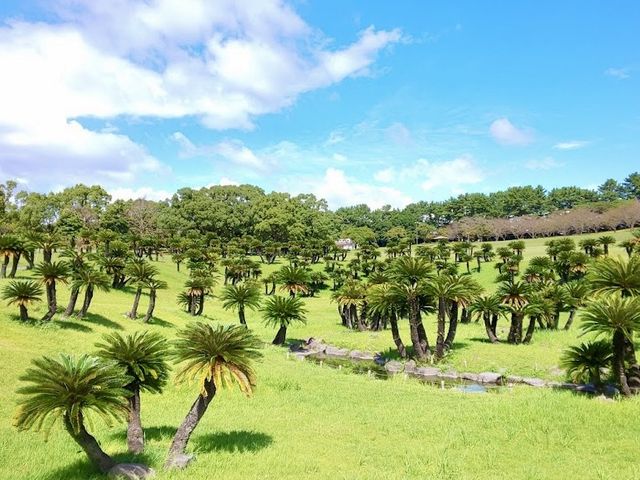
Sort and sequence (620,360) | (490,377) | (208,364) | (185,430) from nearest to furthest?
(185,430), (208,364), (620,360), (490,377)

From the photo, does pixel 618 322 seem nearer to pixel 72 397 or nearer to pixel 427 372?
pixel 427 372

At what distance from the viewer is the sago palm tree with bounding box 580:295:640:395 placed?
24250 millimetres

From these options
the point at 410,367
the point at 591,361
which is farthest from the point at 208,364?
the point at 410,367

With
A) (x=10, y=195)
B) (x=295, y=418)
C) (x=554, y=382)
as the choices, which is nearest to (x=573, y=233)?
(x=554, y=382)

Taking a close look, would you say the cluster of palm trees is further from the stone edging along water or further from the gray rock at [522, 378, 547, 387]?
the gray rock at [522, 378, 547, 387]

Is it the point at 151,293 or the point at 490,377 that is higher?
the point at 151,293

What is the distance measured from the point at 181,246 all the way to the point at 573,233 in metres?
114

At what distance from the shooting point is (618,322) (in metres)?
24.3

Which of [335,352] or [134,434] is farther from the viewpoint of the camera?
[335,352]

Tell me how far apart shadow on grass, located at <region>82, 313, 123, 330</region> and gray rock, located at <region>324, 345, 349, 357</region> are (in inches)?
808

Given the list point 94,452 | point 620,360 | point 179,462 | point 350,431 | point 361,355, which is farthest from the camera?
point 361,355

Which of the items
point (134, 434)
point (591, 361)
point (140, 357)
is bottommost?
point (134, 434)

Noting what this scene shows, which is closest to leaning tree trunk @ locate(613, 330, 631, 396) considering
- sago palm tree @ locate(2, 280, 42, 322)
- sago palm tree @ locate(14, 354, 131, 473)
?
sago palm tree @ locate(14, 354, 131, 473)

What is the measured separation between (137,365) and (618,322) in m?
23.9
